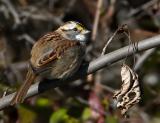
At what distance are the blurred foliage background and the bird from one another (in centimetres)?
91

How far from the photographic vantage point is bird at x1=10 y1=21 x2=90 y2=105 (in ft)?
14.8

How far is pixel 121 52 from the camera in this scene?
3777 mm

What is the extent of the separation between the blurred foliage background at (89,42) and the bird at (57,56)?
2.99 ft

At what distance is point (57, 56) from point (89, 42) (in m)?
2.04

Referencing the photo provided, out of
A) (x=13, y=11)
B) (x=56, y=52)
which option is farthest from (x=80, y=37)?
(x=13, y=11)

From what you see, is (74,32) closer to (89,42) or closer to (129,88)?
(129,88)

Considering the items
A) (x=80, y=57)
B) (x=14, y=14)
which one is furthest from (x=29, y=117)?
(x=14, y=14)

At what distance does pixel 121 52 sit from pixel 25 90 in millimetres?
772

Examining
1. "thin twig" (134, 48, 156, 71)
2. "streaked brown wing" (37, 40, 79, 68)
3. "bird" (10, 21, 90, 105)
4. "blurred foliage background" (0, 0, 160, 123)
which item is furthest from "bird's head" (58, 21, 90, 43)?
"thin twig" (134, 48, 156, 71)

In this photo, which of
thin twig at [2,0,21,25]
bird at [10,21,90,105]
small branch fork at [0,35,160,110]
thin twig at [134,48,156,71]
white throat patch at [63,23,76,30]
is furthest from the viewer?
thin twig at [2,0,21,25]

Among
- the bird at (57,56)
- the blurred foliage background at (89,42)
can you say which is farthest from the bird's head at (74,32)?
the blurred foliage background at (89,42)

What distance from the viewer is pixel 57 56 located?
15.4 feet

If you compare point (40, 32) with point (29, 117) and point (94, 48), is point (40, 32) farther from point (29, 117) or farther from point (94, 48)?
point (29, 117)

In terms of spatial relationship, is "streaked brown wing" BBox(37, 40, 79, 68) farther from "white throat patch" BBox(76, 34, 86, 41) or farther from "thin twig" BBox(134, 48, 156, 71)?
"thin twig" BBox(134, 48, 156, 71)
